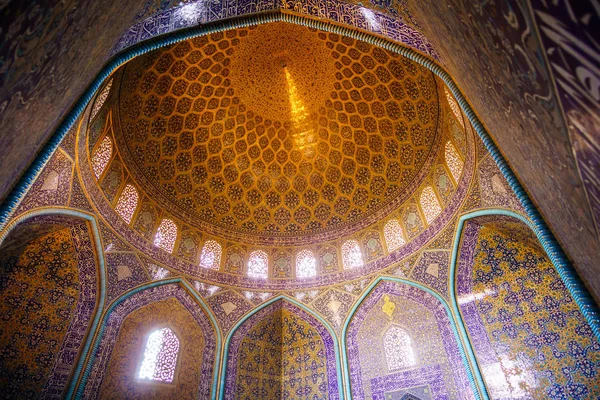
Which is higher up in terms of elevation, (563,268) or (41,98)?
(41,98)

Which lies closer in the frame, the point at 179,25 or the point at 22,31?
the point at 22,31

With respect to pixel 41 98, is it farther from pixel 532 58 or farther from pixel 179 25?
pixel 532 58

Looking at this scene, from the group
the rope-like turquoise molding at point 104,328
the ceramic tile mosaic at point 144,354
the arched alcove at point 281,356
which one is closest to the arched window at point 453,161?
the arched alcove at point 281,356

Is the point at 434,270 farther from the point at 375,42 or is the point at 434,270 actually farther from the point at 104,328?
the point at 104,328

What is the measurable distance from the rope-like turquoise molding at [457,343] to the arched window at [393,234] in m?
1.17

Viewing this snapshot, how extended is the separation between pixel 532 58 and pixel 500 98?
140 centimetres

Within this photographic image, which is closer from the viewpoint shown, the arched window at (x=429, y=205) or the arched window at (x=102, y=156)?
the arched window at (x=102, y=156)

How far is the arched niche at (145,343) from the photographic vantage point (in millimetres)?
8938

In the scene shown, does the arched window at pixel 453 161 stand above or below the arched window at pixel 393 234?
above

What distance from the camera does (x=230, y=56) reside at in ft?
39.1

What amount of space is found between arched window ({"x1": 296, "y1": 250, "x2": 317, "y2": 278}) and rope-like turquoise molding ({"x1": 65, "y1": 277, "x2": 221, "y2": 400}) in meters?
3.38

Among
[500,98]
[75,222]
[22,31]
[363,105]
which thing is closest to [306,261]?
[363,105]

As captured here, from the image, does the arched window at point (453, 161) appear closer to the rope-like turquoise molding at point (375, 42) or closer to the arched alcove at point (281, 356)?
the rope-like turquoise molding at point (375, 42)

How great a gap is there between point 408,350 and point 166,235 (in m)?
8.09
